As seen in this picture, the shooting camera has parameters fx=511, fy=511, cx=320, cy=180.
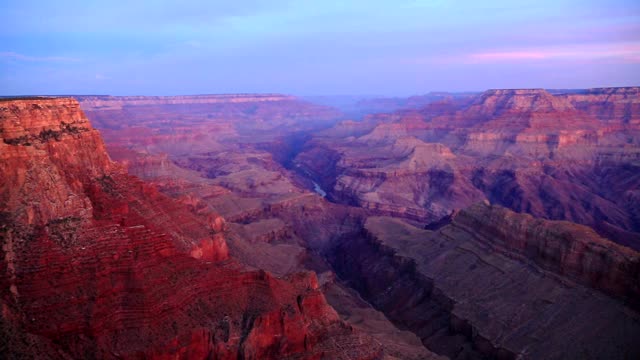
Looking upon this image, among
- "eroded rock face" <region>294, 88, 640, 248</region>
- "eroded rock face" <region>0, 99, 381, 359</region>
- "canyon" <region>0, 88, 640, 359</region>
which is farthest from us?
"eroded rock face" <region>294, 88, 640, 248</region>

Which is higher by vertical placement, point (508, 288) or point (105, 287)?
point (105, 287)

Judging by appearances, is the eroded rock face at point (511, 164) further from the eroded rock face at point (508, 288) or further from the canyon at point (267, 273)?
the eroded rock face at point (508, 288)

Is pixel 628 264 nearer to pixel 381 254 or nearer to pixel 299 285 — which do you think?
pixel 299 285

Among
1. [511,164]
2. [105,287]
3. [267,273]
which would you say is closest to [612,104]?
[511,164]

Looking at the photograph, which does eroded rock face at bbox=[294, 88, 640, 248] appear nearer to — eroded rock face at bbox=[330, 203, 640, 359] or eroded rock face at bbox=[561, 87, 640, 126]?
eroded rock face at bbox=[561, 87, 640, 126]

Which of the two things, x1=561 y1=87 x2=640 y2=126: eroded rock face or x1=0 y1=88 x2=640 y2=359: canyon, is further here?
x1=561 y1=87 x2=640 y2=126: eroded rock face

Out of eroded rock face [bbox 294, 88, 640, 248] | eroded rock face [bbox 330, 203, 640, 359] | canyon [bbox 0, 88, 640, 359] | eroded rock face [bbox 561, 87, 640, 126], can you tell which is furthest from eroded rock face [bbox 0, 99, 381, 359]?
eroded rock face [bbox 561, 87, 640, 126]

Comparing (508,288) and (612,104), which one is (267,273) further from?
(612,104)

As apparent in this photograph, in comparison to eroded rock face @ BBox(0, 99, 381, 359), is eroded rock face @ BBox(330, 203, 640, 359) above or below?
below

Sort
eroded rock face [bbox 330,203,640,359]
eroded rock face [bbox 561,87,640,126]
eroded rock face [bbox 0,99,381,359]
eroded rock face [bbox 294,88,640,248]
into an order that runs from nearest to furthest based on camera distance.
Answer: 1. eroded rock face [bbox 0,99,381,359]
2. eroded rock face [bbox 330,203,640,359]
3. eroded rock face [bbox 294,88,640,248]
4. eroded rock face [bbox 561,87,640,126]
